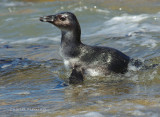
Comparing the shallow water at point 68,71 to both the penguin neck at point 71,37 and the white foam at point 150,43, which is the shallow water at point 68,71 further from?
the penguin neck at point 71,37

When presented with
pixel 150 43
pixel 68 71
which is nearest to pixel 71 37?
pixel 68 71

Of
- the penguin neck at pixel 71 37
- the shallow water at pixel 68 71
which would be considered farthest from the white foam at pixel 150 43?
the penguin neck at pixel 71 37

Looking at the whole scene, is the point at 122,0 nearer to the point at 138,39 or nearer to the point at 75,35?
the point at 138,39

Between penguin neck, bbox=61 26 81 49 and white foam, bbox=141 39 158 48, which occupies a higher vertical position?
penguin neck, bbox=61 26 81 49

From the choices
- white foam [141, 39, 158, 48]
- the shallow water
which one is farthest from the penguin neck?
white foam [141, 39, 158, 48]

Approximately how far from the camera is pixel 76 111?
3760 millimetres

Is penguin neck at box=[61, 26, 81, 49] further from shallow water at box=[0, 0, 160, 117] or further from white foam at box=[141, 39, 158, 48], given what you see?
white foam at box=[141, 39, 158, 48]

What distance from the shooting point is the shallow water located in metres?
3.97

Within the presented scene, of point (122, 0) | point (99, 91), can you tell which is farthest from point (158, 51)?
point (122, 0)

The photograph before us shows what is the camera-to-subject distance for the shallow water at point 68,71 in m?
3.97

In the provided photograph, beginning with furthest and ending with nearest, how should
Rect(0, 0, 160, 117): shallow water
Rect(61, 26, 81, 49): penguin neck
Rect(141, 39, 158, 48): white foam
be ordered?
Rect(141, 39, 158, 48): white foam
Rect(61, 26, 81, 49): penguin neck
Rect(0, 0, 160, 117): shallow water

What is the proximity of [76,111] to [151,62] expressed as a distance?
10.0 feet

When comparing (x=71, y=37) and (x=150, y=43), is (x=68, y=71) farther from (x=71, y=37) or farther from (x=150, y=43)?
(x=150, y=43)

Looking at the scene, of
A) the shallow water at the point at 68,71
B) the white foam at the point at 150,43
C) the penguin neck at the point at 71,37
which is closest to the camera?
the shallow water at the point at 68,71
